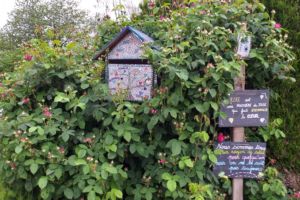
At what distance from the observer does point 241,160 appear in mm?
2967

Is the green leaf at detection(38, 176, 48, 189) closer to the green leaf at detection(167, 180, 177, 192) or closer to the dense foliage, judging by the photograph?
the green leaf at detection(167, 180, 177, 192)

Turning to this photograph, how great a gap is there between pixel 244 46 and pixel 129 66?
2.57ft

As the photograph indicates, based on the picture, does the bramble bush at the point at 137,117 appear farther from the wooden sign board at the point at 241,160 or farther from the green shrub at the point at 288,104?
the green shrub at the point at 288,104

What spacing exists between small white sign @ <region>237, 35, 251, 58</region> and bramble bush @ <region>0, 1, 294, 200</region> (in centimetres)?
4

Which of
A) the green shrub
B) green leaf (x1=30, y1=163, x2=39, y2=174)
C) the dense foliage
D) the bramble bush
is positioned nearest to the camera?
green leaf (x1=30, y1=163, x2=39, y2=174)

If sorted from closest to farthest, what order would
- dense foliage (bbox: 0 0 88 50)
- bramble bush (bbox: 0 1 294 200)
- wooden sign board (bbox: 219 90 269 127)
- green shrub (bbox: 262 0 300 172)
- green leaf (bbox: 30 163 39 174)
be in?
1. green leaf (bbox: 30 163 39 174)
2. bramble bush (bbox: 0 1 294 200)
3. wooden sign board (bbox: 219 90 269 127)
4. green shrub (bbox: 262 0 300 172)
5. dense foliage (bbox: 0 0 88 50)

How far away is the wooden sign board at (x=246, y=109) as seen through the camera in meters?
2.90

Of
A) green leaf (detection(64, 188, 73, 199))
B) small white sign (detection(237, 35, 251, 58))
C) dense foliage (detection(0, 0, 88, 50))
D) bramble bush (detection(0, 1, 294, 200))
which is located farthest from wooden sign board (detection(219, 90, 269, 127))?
dense foliage (detection(0, 0, 88, 50))

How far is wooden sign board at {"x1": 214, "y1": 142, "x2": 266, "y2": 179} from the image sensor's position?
116 inches

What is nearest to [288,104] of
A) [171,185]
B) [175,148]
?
[175,148]

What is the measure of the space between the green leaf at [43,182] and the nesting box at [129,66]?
69 cm

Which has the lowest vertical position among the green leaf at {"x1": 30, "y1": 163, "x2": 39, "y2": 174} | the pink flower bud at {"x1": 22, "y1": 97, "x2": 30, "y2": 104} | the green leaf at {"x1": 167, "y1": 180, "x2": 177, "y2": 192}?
the green leaf at {"x1": 167, "y1": 180, "x2": 177, "y2": 192}

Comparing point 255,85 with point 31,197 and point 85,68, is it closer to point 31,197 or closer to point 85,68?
point 85,68

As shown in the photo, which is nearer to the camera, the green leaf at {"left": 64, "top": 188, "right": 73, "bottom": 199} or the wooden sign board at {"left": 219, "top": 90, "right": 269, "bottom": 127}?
the green leaf at {"left": 64, "top": 188, "right": 73, "bottom": 199}
